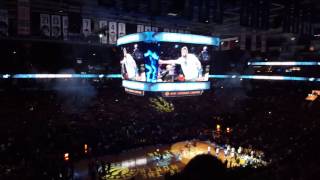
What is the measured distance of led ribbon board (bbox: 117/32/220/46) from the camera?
512 inches

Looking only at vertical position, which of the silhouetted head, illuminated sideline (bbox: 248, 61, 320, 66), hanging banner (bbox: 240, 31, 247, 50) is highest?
hanging banner (bbox: 240, 31, 247, 50)

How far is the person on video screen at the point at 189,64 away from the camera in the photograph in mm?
14242

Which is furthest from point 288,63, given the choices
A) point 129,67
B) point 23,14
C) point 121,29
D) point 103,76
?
point 23,14

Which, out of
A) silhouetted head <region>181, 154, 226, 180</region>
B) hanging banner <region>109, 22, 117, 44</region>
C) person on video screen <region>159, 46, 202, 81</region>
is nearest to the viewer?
silhouetted head <region>181, 154, 226, 180</region>

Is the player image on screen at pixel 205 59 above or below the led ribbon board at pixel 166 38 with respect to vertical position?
below

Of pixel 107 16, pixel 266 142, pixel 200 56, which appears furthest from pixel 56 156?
pixel 266 142

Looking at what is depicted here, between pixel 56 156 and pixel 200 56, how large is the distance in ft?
28.6

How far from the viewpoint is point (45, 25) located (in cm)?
1920

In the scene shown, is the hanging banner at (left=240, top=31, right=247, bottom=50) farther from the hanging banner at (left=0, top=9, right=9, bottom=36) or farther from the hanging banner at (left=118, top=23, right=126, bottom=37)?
the hanging banner at (left=0, top=9, right=9, bottom=36)

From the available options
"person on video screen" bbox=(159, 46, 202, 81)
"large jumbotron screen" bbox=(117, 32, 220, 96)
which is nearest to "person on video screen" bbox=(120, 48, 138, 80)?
"large jumbotron screen" bbox=(117, 32, 220, 96)

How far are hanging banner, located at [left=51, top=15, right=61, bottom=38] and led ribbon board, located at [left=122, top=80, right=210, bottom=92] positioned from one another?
683 cm

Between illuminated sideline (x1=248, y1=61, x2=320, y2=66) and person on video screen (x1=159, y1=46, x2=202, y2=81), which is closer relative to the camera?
person on video screen (x1=159, y1=46, x2=202, y2=81)

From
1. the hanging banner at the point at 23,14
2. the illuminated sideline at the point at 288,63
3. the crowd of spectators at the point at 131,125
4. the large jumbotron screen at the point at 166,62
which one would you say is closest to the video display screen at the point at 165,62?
the large jumbotron screen at the point at 166,62

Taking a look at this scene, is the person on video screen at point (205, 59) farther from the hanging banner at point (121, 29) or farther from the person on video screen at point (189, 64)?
the hanging banner at point (121, 29)
